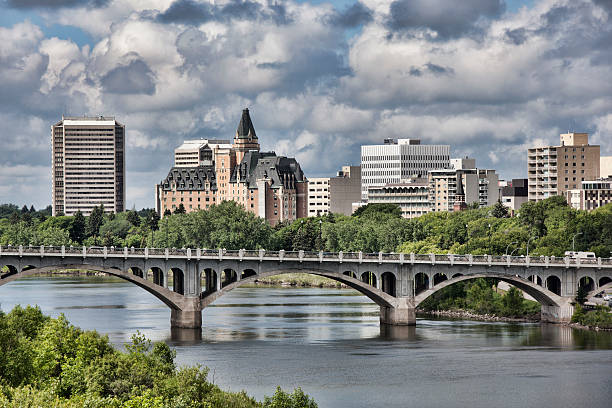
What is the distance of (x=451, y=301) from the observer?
472 ft

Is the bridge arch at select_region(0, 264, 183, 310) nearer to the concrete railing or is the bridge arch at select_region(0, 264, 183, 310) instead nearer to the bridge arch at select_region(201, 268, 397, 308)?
the concrete railing

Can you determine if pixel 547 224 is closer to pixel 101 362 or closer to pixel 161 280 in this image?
pixel 161 280

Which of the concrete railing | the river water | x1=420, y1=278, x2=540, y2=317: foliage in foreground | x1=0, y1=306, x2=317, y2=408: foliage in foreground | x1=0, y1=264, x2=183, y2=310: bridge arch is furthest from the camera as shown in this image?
x1=420, y1=278, x2=540, y2=317: foliage in foreground

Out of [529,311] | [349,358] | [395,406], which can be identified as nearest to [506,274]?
[529,311]

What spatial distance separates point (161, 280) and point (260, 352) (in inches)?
876

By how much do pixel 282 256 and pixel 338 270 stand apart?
668 centimetres

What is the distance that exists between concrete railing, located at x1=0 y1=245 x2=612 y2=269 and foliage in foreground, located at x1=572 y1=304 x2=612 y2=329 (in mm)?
5052

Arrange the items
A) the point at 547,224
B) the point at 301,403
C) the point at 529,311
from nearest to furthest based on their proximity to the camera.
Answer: the point at 301,403
the point at 529,311
the point at 547,224

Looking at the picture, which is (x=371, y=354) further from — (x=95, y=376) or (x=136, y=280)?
(x=95, y=376)

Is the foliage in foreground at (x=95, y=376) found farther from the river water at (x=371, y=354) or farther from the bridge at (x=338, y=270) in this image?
the bridge at (x=338, y=270)

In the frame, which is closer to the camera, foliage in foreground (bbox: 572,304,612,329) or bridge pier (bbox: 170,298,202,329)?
bridge pier (bbox: 170,298,202,329)

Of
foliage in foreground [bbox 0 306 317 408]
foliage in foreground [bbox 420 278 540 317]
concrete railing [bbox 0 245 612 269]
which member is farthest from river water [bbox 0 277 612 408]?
foliage in foreground [bbox 0 306 317 408]

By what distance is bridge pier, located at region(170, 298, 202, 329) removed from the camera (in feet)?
390

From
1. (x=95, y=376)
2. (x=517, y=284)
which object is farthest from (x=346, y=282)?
(x=95, y=376)
